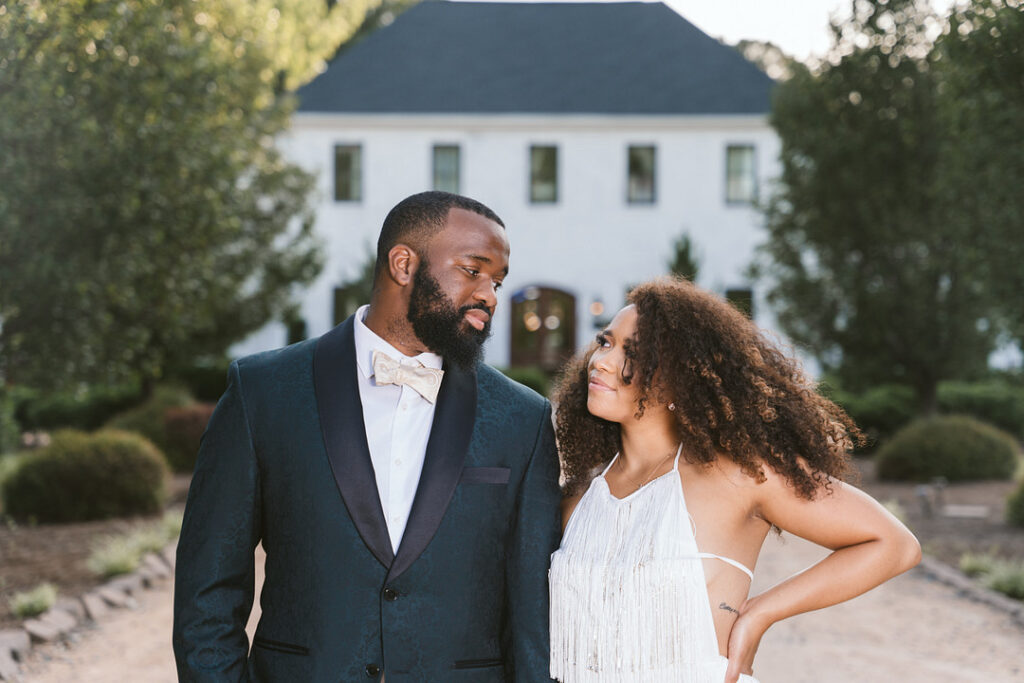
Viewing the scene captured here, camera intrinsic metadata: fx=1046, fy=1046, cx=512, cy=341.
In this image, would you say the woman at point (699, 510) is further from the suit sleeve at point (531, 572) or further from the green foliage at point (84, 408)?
the green foliage at point (84, 408)

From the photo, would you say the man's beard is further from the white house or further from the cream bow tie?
the white house

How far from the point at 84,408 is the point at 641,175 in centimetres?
1475

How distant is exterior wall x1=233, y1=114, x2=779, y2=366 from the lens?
2706 centimetres

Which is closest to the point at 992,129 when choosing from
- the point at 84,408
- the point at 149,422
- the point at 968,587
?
the point at 968,587

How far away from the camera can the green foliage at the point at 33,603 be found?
309 inches

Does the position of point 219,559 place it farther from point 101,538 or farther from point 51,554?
point 101,538

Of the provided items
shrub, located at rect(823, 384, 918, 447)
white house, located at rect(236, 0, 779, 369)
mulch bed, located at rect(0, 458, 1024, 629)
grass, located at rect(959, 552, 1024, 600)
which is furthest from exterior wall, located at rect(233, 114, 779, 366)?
grass, located at rect(959, 552, 1024, 600)

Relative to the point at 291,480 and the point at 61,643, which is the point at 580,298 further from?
the point at 291,480

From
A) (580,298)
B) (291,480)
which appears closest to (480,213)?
(291,480)

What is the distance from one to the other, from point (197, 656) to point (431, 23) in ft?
94.8

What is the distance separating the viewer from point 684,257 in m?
25.3

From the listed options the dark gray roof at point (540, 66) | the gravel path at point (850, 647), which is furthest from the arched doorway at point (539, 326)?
the gravel path at point (850, 647)

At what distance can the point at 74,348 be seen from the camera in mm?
8859

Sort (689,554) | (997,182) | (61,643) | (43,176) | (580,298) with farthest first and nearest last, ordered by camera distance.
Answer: (580,298) < (997,182) < (43,176) < (61,643) < (689,554)
